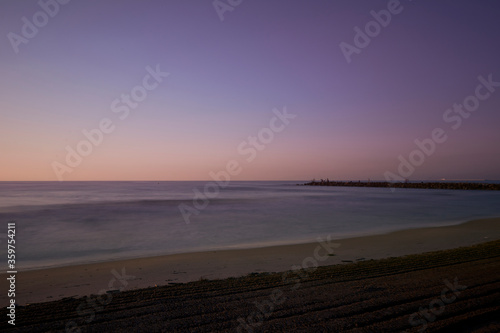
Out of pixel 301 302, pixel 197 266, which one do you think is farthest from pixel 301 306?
pixel 197 266

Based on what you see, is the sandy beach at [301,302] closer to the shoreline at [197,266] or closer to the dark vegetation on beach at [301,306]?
the dark vegetation on beach at [301,306]

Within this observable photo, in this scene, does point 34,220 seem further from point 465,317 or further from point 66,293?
point 465,317

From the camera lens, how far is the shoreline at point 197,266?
23.3ft

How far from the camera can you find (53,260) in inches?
442

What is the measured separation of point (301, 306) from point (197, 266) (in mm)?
4879

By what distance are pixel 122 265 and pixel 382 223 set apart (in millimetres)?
17081

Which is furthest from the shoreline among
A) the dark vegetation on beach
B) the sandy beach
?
the dark vegetation on beach

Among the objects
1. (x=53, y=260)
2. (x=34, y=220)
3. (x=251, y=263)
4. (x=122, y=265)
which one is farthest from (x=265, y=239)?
(x=34, y=220)

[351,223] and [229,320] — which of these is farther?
[351,223]

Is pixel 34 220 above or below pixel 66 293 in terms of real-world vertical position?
above

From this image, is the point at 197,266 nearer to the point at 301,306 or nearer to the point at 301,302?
the point at 301,302

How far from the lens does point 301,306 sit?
16.5ft

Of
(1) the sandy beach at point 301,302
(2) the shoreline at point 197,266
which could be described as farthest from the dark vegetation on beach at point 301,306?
(2) the shoreline at point 197,266

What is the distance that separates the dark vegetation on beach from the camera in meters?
4.38
